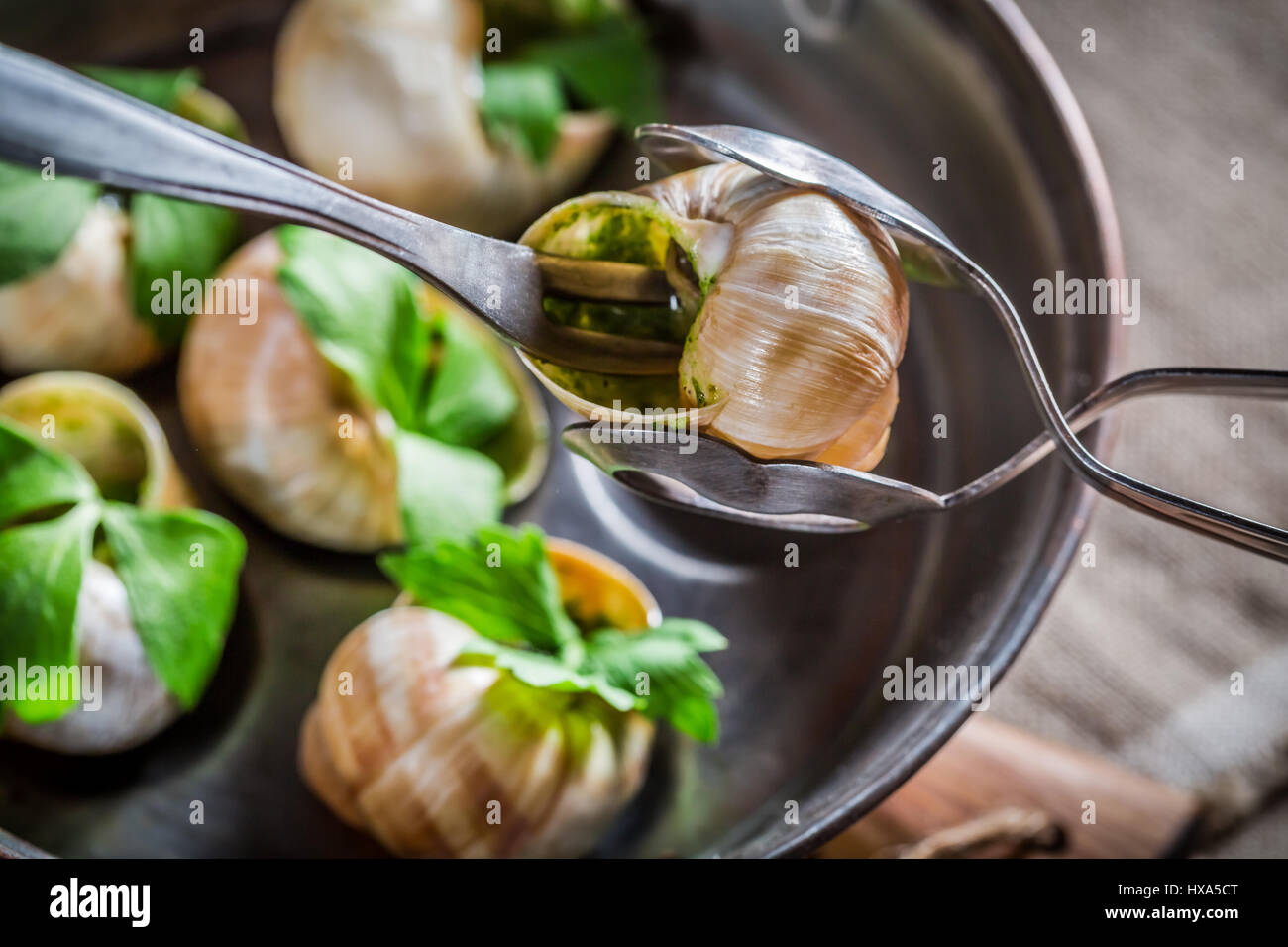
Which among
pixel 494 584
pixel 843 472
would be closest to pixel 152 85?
pixel 494 584

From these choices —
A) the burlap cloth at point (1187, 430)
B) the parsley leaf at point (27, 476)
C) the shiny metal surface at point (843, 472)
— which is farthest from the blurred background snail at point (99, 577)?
the burlap cloth at point (1187, 430)

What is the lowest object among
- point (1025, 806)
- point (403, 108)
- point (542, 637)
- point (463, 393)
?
point (1025, 806)

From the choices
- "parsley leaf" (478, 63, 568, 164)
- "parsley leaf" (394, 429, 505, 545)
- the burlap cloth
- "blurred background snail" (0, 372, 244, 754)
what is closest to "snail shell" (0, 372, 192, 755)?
"blurred background snail" (0, 372, 244, 754)

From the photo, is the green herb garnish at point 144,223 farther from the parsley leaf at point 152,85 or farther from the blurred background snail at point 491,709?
the blurred background snail at point 491,709

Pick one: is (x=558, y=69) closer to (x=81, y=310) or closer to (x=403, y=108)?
(x=403, y=108)

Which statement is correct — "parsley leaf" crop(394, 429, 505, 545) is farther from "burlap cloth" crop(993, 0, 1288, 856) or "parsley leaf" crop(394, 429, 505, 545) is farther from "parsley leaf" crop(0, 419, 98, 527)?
"burlap cloth" crop(993, 0, 1288, 856)
